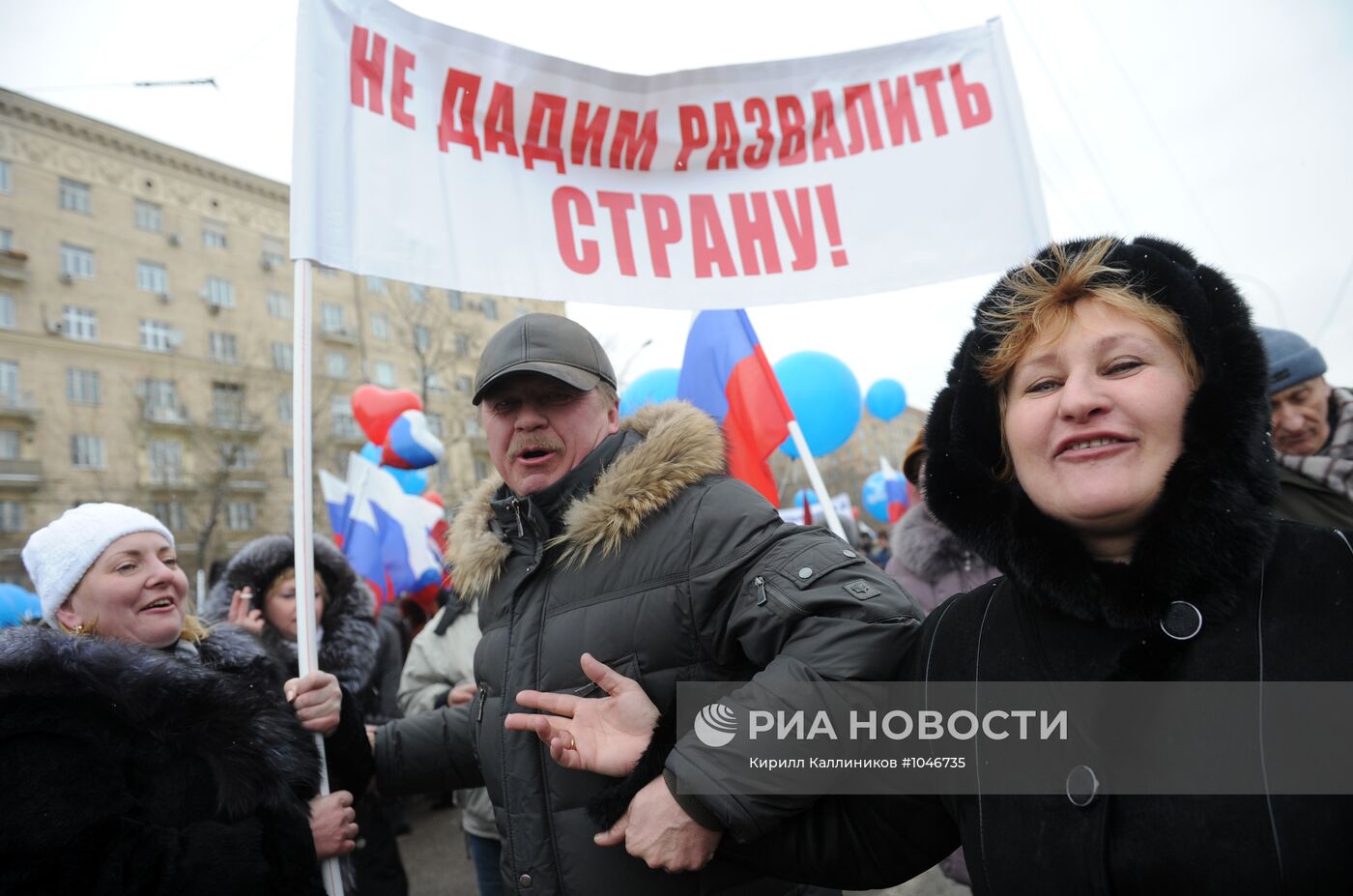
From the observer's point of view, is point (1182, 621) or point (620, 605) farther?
point (620, 605)

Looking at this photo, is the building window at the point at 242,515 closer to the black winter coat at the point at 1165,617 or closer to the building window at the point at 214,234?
the building window at the point at 214,234

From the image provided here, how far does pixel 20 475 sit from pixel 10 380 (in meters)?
4.96

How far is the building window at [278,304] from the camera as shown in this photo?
119ft

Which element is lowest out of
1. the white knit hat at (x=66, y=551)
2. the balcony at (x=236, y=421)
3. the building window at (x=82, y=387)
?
the white knit hat at (x=66, y=551)

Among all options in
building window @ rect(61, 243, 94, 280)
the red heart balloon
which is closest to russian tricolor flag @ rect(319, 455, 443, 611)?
the red heart balloon

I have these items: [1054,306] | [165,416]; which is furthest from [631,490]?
[165,416]

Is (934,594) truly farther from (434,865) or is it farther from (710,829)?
(434,865)

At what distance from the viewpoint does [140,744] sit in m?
1.94

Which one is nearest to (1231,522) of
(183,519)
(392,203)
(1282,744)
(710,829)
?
(1282,744)

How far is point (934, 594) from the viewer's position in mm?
4043

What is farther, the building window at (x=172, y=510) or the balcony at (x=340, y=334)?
the balcony at (x=340, y=334)

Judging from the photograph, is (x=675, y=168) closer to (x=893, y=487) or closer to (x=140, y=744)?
(x=140, y=744)

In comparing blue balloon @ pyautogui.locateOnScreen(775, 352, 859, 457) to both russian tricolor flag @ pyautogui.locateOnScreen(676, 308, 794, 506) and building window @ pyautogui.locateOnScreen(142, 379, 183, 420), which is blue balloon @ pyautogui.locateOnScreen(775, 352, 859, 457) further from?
building window @ pyautogui.locateOnScreen(142, 379, 183, 420)

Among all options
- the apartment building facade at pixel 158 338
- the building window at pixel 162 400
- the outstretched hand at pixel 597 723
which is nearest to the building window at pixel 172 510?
the apartment building facade at pixel 158 338
